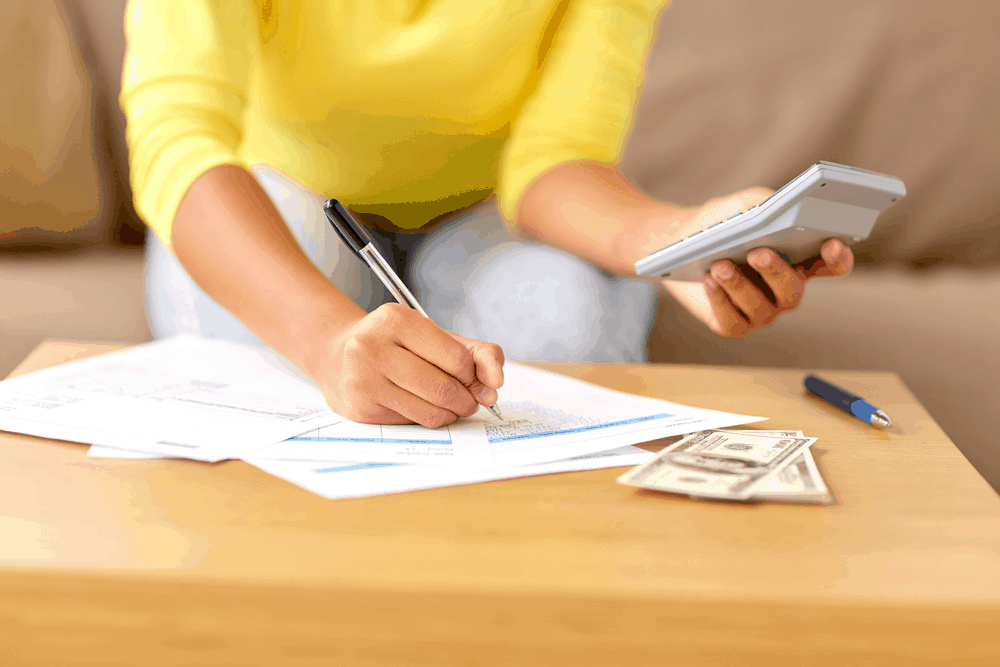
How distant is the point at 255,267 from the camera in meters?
0.55

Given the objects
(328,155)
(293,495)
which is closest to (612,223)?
(328,155)

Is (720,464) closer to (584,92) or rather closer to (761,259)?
(761,259)

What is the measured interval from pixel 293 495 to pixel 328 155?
68 cm

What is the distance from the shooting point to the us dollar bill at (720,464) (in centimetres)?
37

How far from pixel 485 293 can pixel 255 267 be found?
316 mm

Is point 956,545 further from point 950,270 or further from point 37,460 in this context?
point 950,270

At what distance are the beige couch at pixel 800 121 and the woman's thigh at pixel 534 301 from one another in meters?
0.33

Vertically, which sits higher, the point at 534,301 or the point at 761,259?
the point at 761,259

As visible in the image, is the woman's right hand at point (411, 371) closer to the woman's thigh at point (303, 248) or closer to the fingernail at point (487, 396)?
the fingernail at point (487, 396)

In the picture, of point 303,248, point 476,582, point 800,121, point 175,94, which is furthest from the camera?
point 800,121

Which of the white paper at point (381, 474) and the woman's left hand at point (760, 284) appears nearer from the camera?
the white paper at point (381, 474)

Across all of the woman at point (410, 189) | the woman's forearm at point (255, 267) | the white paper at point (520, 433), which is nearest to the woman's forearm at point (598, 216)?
the woman at point (410, 189)

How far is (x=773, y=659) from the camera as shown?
0.92 ft

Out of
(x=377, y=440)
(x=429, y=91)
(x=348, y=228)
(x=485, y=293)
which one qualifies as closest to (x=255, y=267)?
(x=348, y=228)
